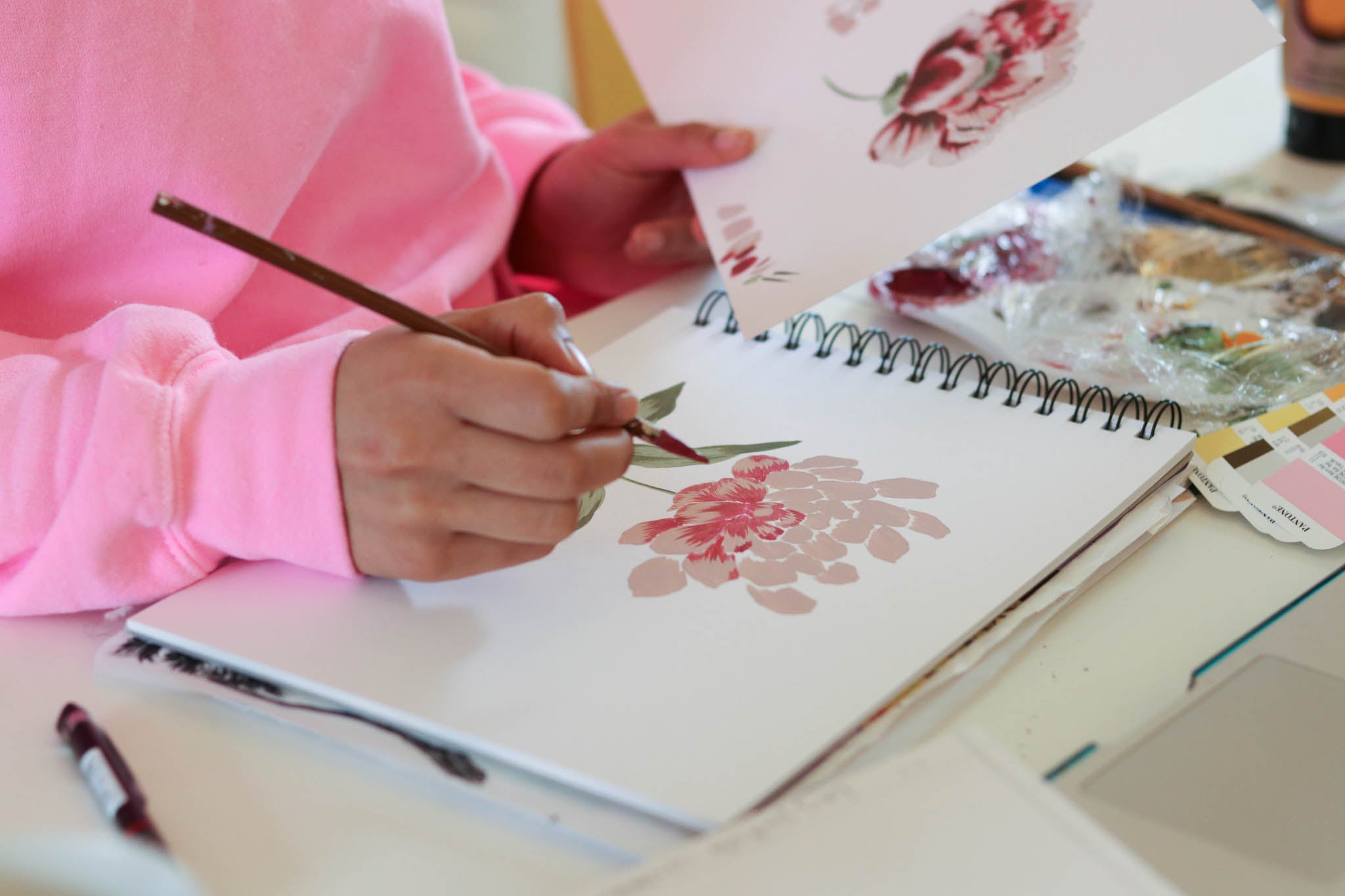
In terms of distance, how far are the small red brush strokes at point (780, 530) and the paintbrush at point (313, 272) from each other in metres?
0.05

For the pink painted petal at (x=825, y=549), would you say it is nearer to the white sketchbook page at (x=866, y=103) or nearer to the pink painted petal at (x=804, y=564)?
the pink painted petal at (x=804, y=564)

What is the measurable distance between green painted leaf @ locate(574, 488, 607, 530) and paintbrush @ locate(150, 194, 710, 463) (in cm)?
6

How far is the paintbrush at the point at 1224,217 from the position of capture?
675mm

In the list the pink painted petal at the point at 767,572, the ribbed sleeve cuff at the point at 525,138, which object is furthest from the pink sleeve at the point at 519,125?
the pink painted petal at the point at 767,572

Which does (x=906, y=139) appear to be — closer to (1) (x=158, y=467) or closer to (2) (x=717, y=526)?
(2) (x=717, y=526)

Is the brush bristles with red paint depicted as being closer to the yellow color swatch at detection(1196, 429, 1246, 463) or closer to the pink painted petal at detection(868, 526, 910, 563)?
the pink painted petal at detection(868, 526, 910, 563)

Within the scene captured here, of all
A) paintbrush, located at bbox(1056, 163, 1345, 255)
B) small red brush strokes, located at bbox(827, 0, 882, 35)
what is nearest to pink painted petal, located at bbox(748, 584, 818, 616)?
Result: small red brush strokes, located at bbox(827, 0, 882, 35)

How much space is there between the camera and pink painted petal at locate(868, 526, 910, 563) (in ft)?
1.39

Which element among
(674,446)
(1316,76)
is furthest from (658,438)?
(1316,76)

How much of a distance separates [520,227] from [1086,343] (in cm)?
46

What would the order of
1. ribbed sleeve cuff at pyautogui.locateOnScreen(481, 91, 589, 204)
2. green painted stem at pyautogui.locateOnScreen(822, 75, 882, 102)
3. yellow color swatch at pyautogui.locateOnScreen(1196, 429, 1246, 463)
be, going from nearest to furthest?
1. yellow color swatch at pyautogui.locateOnScreen(1196, 429, 1246, 463)
2. green painted stem at pyautogui.locateOnScreen(822, 75, 882, 102)
3. ribbed sleeve cuff at pyautogui.locateOnScreen(481, 91, 589, 204)

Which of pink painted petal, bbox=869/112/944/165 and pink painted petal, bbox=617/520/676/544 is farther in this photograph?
pink painted petal, bbox=869/112/944/165

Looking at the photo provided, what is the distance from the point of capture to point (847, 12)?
61 cm

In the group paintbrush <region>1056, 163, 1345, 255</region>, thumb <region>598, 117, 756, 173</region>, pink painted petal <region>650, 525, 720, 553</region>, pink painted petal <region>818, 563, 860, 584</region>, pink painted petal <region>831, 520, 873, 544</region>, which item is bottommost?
paintbrush <region>1056, 163, 1345, 255</region>
